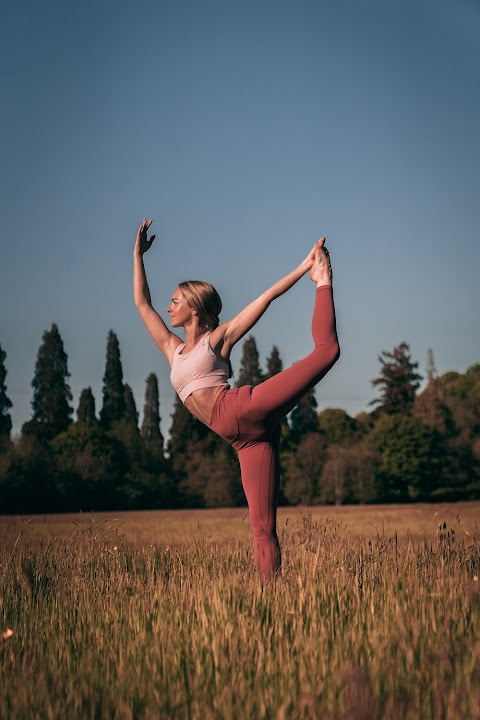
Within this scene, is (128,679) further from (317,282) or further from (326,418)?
(326,418)

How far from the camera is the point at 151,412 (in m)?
87.6

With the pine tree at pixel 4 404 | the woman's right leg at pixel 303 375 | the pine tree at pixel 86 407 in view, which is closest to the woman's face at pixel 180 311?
the woman's right leg at pixel 303 375

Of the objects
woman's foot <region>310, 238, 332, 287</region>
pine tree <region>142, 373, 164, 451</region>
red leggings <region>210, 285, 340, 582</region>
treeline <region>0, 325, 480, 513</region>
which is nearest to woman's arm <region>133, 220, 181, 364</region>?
red leggings <region>210, 285, 340, 582</region>

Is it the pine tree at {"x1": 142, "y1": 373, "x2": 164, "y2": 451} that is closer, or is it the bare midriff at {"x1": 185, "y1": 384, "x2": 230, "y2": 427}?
the bare midriff at {"x1": 185, "y1": 384, "x2": 230, "y2": 427}

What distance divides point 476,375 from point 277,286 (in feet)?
360

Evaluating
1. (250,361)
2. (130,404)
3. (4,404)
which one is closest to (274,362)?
(250,361)

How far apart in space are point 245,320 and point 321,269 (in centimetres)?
73

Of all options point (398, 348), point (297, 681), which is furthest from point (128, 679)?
point (398, 348)

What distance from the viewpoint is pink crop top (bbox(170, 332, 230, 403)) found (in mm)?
6051

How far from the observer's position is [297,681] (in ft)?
13.0

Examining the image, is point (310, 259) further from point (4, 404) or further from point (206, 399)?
point (4, 404)

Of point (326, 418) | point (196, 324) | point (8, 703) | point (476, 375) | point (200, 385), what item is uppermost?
point (476, 375)

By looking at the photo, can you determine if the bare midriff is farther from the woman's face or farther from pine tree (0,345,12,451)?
pine tree (0,345,12,451)

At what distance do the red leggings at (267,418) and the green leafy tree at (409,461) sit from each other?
2514 inches
